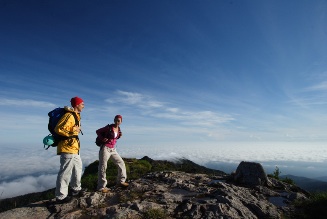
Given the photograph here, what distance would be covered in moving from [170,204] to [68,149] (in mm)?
4200

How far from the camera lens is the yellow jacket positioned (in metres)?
8.07

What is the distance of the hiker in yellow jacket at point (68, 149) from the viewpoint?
26.8ft

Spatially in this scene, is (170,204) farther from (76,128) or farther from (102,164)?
(76,128)

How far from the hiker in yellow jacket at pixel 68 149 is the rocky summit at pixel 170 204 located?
63cm

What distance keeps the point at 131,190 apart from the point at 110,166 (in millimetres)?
12437

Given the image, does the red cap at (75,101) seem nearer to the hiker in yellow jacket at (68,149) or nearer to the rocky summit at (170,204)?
the hiker in yellow jacket at (68,149)

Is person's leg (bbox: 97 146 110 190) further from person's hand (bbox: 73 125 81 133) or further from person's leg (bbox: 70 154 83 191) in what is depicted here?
person's hand (bbox: 73 125 81 133)

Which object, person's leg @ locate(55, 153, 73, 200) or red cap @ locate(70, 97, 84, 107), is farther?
red cap @ locate(70, 97, 84, 107)

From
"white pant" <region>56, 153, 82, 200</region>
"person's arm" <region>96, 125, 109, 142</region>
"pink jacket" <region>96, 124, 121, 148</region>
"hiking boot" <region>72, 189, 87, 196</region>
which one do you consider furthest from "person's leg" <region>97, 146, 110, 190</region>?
"white pant" <region>56, 153, 82, 200</region>

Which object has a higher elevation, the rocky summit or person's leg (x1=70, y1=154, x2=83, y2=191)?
person's leg (x1=70, y1=154, x2=83, y2=191)

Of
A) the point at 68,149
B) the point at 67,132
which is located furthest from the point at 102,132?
the point at 67,132

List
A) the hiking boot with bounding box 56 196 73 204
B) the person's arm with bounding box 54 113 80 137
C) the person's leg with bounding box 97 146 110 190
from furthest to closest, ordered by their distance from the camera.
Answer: the person's leg with bounding box 97 146 110 190 → the hiking boot with bounding box 56 196 73 204 → the person's arm with bounding box 54 113 80 137

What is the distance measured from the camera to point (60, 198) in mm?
8508

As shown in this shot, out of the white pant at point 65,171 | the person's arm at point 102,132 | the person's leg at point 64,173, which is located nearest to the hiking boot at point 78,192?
the white pant at point 65,171
